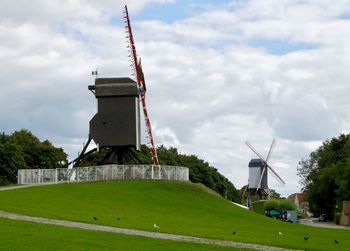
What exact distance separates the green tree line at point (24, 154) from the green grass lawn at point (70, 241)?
1986 inches

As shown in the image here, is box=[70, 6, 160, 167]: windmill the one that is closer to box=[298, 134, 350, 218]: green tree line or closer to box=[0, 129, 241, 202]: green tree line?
box=[0, 129, 241, 202]: green tree line

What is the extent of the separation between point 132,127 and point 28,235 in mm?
36223

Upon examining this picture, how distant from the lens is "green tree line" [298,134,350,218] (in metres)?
86.2

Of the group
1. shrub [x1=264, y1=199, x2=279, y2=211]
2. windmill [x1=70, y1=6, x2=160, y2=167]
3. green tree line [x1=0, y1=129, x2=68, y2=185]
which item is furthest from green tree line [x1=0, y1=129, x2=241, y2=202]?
shrub [x1=264, y1=199, x2=279, y2=211]

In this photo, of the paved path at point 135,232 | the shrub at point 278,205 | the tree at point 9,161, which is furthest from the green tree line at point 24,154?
the paved path at point 135,232

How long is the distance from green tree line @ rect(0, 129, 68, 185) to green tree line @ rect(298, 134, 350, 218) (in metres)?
35.6

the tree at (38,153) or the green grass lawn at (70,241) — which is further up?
the tree at (38,153)

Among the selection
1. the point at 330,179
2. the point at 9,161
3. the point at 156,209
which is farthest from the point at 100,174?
the point at 330,179

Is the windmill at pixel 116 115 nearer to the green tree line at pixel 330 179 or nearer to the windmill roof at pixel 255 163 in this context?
the green tree line at pixel 330 179

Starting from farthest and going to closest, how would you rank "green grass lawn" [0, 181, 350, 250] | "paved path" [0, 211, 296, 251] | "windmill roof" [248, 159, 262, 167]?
1. "windmill roof" [248, 159, 262, 167]
2. "green grass lawn" [0, 181, 350, 250]
3. "paved path" [0, 211, 296, 251]

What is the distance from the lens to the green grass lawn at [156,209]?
34.3 m

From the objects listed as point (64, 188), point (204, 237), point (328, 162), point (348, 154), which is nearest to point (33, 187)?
point (64, 188)

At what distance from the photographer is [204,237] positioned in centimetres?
2909

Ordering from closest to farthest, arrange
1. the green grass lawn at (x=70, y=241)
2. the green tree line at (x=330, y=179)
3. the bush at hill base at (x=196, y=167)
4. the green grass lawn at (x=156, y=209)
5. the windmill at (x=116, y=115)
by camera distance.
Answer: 1. the green grass lawn at (x=70, y=241)
2. the green grass lawn at (x=156, y=209)
3. the windmill at (x=116, y=115)
4. the green tree line at (x=330, y=179)
5. the bush at hill base at (x=196, y=167)
